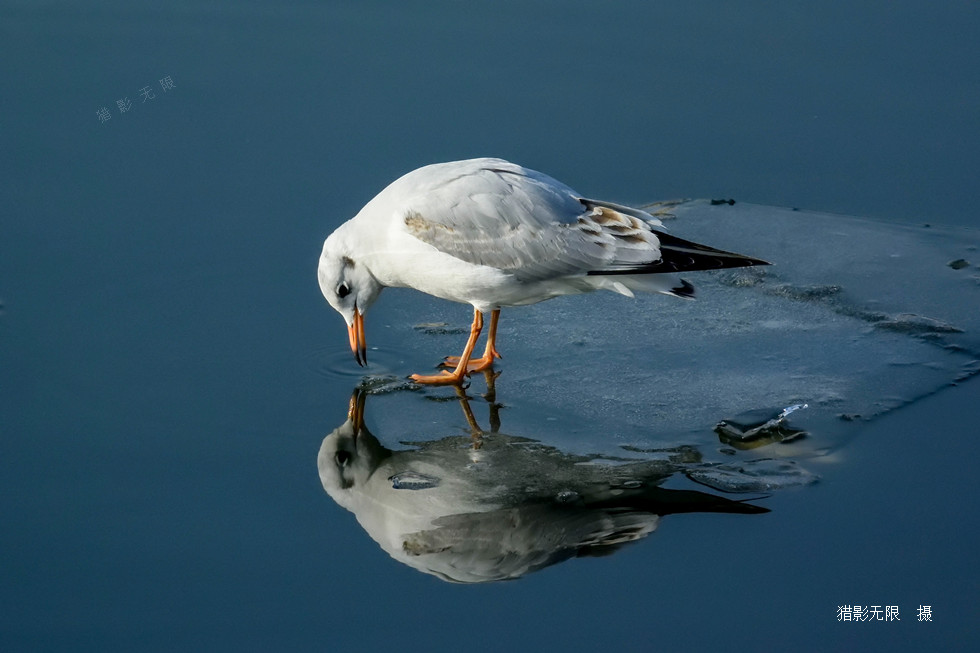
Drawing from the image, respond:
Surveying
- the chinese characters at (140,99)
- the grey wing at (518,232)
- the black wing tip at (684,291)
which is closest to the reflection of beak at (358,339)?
the grey wing at (518,232)

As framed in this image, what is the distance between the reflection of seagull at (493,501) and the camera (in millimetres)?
4488

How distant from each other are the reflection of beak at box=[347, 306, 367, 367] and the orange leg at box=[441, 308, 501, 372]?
16.2 inches

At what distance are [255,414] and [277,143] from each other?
2.55 m

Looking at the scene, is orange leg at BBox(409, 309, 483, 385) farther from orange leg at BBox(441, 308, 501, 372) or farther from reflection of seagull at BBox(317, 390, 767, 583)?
reflection of seagull at BBox(317, 390, 767, 583)

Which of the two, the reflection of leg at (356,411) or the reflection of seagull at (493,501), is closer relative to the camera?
the reflection of seagull at (493,501)

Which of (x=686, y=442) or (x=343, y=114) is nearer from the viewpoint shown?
(x=686, y=442)

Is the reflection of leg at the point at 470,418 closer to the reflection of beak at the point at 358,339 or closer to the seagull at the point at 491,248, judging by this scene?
the seagull at the point at 491,248

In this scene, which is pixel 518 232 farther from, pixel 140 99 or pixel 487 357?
pixel 140 99

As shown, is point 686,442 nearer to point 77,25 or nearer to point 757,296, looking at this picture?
point 757,296

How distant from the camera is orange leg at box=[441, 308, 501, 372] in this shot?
580 centimetres

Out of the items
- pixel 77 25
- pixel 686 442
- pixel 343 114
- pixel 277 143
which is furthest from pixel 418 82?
pixel 686 442

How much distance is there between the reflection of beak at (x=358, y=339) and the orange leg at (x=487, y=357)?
16.2 inches

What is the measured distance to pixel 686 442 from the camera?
16.8 ft

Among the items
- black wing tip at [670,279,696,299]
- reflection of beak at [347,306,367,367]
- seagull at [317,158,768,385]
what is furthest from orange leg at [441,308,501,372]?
black wing tip at [670,279,696,299]
